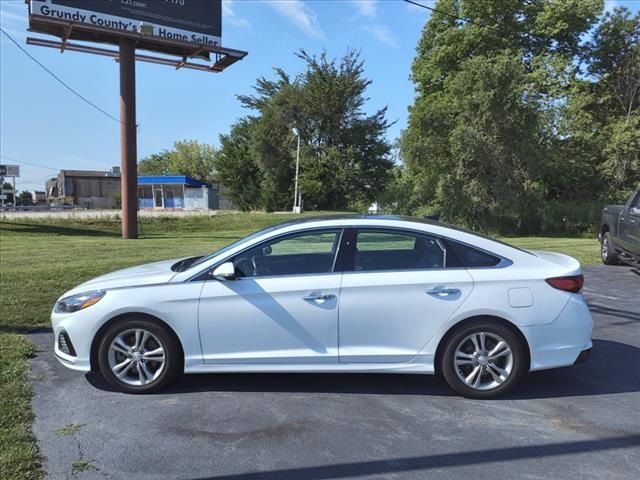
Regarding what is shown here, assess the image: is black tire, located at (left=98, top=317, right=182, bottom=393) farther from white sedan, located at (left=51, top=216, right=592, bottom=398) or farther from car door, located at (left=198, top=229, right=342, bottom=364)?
car door, located at (left=198, top=229, right=342, bottom=364)

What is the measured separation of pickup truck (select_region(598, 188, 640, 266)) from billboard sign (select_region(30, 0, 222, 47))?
20.5 meters

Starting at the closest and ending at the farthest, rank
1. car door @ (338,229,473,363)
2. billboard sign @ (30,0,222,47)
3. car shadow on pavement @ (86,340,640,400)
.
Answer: car door @ (338,229,473,363)
car shadow on pavement @ (86,340,640,400)
billboard sign @ (30,0,222,47)

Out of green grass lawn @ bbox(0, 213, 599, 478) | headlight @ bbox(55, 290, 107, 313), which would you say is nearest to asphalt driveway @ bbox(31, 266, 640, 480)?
green grass lawn @ bbox(0, 213, 599, 478)

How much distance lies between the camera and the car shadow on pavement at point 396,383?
477 centimetres

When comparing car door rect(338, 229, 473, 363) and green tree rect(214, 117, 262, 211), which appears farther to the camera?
green tree rect(214, 117, 262, 211)

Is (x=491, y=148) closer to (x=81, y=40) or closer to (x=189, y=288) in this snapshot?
(x=81, y=40)

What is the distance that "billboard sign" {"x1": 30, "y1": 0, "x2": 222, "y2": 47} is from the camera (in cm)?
2277

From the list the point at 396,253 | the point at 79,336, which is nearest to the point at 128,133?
the point at 79,336

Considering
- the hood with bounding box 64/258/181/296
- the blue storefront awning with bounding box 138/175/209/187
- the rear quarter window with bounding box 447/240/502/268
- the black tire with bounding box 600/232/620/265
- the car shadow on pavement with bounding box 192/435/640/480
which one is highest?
the blue storefront awning with bounding box 138/175/209/187

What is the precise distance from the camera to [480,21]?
34.1 m

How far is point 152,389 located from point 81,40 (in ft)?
79.7

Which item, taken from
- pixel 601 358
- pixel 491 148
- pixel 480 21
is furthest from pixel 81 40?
pixel 601 358

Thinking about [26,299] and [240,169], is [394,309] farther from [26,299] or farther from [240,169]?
[240,169]

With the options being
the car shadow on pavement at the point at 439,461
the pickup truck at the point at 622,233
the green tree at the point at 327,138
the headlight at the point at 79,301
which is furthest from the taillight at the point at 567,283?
the green tree at the point at 327,138
